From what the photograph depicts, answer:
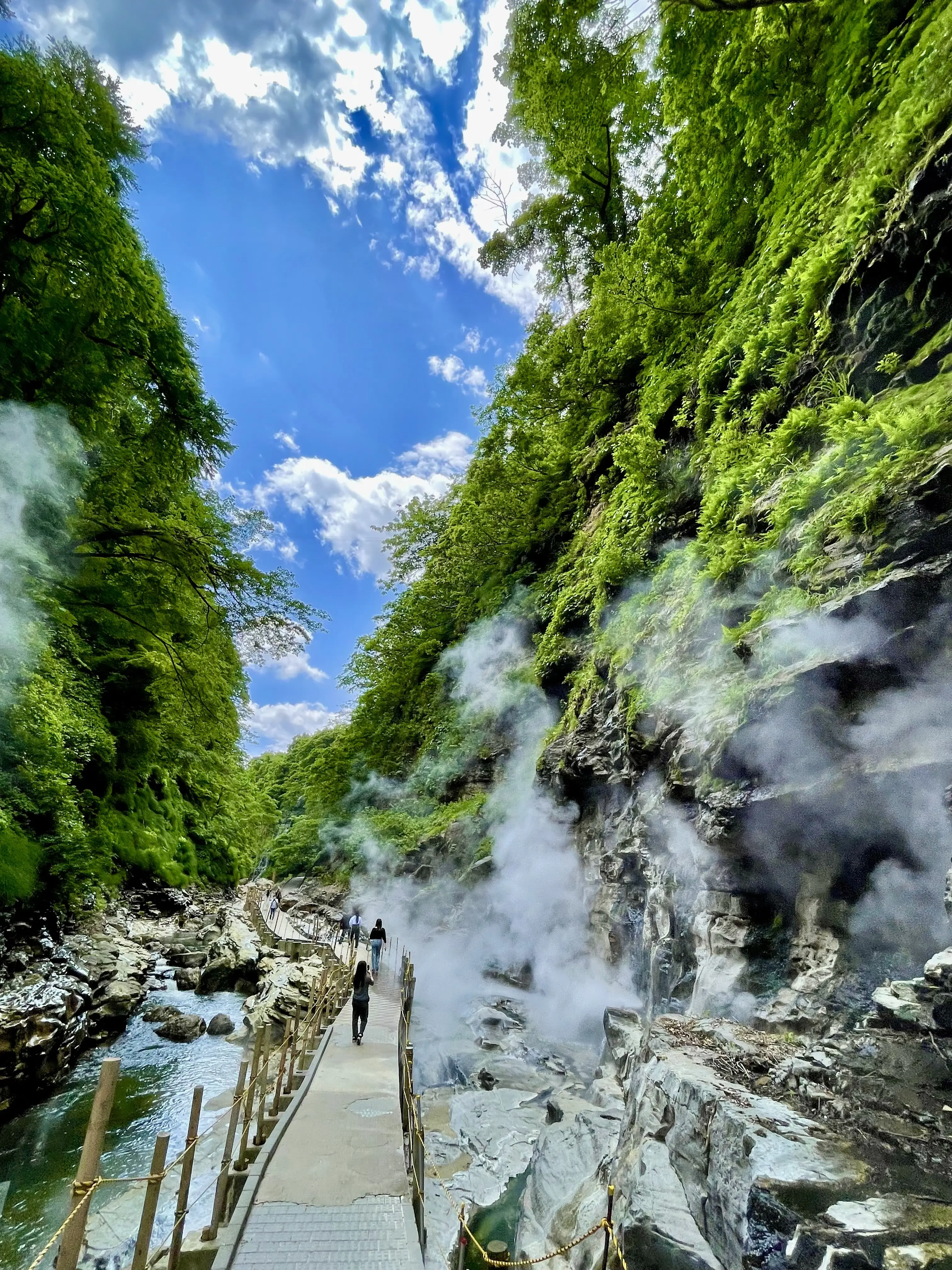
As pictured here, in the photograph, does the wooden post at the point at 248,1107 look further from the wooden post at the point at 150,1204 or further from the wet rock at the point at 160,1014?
the wet rock at the point at 160,1014

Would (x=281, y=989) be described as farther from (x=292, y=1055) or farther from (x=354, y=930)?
(x=292, y=1055)

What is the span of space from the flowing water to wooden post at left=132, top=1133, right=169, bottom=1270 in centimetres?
180

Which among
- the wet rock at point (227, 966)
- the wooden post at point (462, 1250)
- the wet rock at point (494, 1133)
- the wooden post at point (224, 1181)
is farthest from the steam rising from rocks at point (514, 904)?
the wooden post at point (224, 1181)

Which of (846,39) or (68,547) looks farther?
(68,547)

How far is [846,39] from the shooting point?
8250 millimetres

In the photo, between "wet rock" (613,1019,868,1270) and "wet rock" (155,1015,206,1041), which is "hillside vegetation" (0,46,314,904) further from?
"wet rock" (613,1019,868,1270)

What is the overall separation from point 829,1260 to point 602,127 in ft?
72.4

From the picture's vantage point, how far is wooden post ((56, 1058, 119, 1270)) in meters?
2.66

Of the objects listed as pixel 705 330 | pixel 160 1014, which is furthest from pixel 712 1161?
pixel 705 330

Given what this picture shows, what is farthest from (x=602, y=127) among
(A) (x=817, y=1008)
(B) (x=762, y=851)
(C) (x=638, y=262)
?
(A) (x=817, y=1008)

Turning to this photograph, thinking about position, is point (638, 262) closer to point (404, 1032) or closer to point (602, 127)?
point (602, 127)

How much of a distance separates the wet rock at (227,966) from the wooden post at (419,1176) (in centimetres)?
1179

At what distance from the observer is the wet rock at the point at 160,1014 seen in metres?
12.5

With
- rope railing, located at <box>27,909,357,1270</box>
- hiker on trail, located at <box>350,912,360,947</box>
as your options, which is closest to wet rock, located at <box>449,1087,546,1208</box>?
rope railing, located at <box>27,909,357,1270</box>
